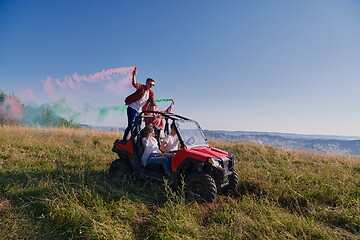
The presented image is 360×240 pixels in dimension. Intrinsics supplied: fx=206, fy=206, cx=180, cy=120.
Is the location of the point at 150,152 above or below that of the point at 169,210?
above

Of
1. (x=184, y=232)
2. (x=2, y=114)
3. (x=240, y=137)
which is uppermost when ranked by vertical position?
(x=2, y=114)

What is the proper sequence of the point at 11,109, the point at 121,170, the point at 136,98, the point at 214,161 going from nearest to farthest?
the point at 214,161, the point at 121,170, the point at 136,98, the point at 11,109

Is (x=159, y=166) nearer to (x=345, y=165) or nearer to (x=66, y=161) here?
(x=66, y=161)

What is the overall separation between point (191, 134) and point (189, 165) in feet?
2.60

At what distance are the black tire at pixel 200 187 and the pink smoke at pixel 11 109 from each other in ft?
48.8

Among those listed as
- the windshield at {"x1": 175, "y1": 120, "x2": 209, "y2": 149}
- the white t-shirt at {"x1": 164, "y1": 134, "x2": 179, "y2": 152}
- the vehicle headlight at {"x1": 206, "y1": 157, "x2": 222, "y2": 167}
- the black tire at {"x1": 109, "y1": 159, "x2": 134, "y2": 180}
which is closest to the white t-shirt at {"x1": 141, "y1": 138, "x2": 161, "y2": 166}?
the white t-shirt at {"x1": 164, "y1": 134, "x2": 179, "y2": 152}

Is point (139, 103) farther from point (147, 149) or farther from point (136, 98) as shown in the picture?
point (147, 149)

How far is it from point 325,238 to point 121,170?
418 cm

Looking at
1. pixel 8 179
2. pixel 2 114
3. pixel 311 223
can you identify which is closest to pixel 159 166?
pixel 311 223

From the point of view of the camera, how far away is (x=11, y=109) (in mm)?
15742

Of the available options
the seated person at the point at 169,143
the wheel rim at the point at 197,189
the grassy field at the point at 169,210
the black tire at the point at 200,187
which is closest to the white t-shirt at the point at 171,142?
the seated person at the point at 169,143

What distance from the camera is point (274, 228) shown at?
9.80 feet

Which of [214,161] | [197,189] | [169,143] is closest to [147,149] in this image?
[169,143]

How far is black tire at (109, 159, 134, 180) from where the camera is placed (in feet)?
16.7
